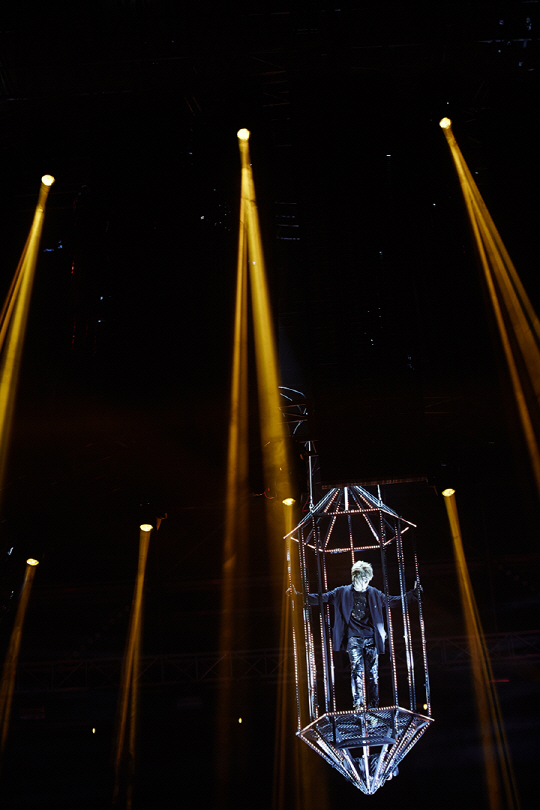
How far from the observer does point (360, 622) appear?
17.7ft

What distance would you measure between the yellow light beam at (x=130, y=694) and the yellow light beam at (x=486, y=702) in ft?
13.0

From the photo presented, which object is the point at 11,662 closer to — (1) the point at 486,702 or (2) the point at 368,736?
(2) the point at 368,736

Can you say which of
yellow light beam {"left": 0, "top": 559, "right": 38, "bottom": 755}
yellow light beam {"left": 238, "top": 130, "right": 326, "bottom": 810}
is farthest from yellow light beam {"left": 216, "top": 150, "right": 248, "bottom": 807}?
yellow light beam {"left": 0, "top": 559, "right": 38, "bottom": 755}

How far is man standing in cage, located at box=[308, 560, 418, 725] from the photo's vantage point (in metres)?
5.23

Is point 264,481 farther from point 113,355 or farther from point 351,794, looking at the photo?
point 351,794

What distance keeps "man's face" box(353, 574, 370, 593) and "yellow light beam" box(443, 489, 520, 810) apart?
2.77 meters

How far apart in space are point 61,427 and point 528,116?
5034mm

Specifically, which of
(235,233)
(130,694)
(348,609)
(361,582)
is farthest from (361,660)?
(130,694)

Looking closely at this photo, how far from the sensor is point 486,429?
207 inches

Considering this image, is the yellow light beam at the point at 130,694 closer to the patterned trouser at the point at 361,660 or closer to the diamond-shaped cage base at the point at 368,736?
the patterned trouser at the point at 361,660

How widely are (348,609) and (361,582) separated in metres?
0.26

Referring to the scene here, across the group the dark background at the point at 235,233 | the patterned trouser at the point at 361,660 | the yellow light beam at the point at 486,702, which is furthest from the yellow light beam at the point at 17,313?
the yellow light beam at the point at 486,702

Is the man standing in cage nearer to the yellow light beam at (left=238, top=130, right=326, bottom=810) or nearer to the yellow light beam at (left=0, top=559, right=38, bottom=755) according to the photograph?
the yellow light beam at (left=238, top=130, right=326, bottom=810)

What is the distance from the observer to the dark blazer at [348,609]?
17.2 feet
